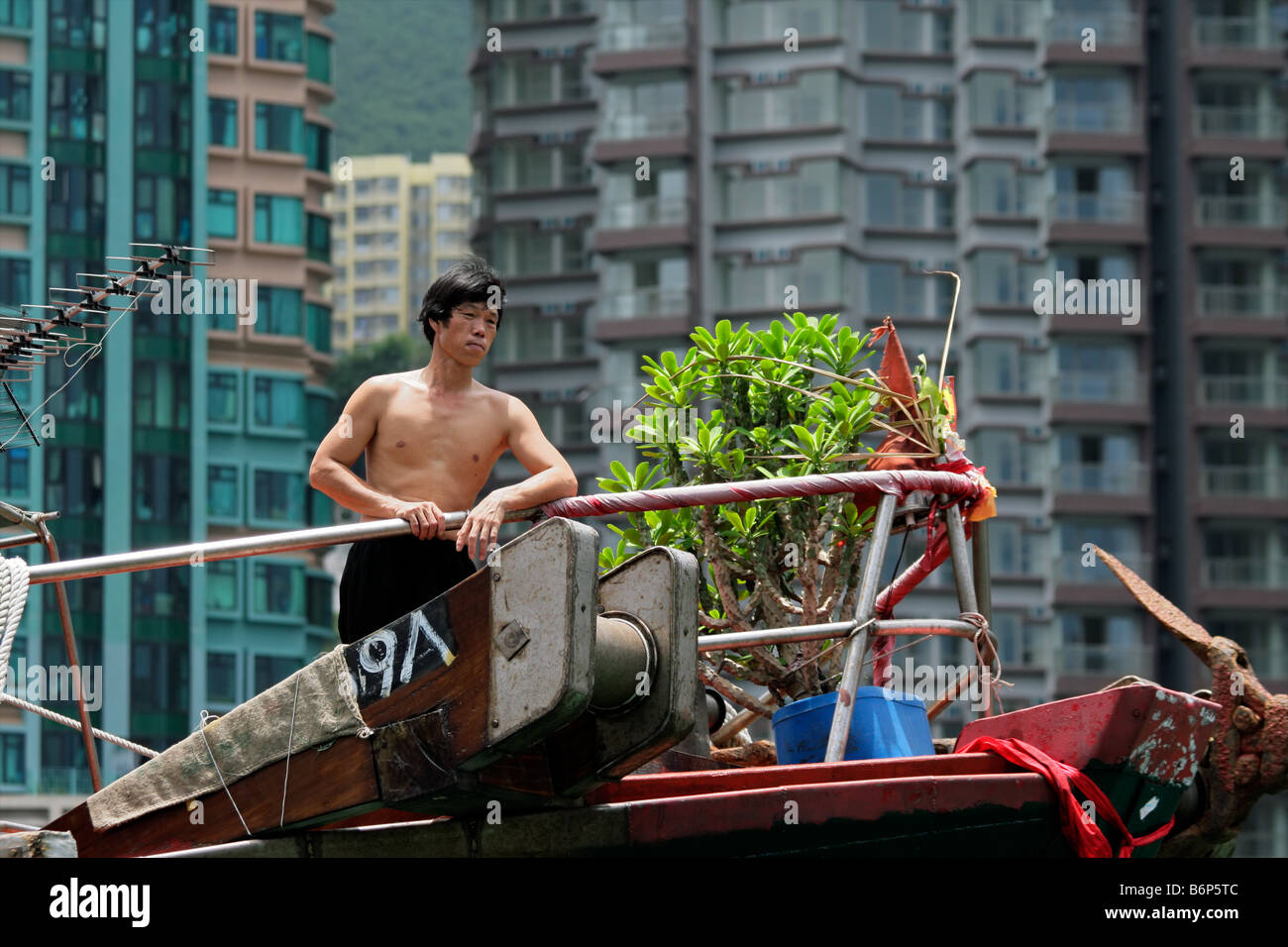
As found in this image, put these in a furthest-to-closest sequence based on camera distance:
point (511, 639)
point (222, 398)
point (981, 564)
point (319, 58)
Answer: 1. point (319, 58)
2. point (222, 398)
3. point (981, 564)
4. point (511, 639)

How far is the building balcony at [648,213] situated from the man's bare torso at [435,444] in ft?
179

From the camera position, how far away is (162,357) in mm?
53688

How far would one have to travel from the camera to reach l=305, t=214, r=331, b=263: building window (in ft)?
195

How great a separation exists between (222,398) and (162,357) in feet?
7.79

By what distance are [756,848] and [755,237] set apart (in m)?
56.6

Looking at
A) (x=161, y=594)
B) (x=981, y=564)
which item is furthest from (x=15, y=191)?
(x=981, y=564)

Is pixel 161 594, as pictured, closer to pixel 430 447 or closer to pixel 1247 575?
pixel 1247 575

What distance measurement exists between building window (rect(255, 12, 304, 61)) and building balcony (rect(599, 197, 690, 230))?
10578 millimetres

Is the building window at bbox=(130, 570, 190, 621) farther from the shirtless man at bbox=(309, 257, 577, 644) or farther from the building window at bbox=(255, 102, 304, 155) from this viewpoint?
the shirtless man at bbox=(309, 257, 577, 644)

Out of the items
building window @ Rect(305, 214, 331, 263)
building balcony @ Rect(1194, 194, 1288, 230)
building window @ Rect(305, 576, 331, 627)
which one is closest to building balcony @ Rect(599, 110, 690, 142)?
building window @ Rect(305, 214, 331, 263)

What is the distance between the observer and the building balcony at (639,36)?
2457 inches

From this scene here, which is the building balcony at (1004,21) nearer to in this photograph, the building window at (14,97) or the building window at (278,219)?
the building window at (278,219)
